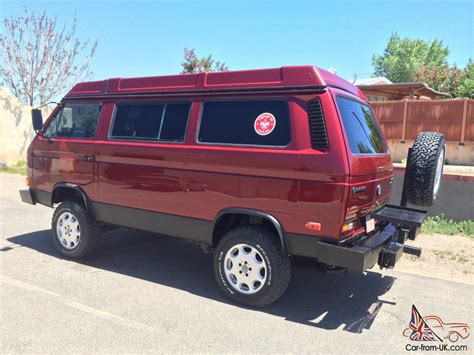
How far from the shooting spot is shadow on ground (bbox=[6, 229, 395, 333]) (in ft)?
13.7

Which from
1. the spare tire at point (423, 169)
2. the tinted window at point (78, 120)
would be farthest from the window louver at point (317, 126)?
the tinted window at point (78, 120)

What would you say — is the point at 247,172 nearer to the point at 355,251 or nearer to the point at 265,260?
the point at 265,260

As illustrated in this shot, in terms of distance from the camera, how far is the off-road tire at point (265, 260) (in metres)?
4.03

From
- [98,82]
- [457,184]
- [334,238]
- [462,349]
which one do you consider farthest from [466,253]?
[98,82]

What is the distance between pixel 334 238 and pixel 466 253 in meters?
3.42

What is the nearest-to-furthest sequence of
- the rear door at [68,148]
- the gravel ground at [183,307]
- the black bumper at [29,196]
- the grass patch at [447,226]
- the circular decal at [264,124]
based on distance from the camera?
the gravel ground at [183,307], the circular decal at [264,124], the rear door at [68,148], the black bumper at [29,196], the grass patch at [447,226]

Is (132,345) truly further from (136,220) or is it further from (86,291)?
(136,220)

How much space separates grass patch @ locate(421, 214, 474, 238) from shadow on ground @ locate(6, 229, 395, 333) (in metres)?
2.33

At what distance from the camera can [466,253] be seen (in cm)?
611

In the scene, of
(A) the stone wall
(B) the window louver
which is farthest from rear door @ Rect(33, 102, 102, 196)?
(A) the stone wall

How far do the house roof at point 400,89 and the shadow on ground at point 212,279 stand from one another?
15724 mm

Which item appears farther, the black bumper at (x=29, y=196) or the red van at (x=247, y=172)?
the black bumper at (x=29, y=196)

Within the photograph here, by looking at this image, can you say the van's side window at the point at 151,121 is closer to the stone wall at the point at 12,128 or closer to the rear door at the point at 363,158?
the rear door at the point at 363,158

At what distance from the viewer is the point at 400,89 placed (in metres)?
20.6
